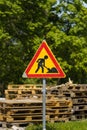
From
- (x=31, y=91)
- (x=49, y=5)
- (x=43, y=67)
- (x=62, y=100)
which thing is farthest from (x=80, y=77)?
(x=43, y=67)

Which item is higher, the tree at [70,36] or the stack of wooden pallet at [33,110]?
the stack of wooden pallet at [33,110]

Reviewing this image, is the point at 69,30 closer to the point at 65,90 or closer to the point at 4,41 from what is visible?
the point at 4,41

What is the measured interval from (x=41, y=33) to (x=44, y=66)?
99.1ft

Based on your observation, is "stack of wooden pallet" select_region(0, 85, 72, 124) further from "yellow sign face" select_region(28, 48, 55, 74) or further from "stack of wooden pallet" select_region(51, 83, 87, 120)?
"yellow sign face" select_region(28, 48, 55, 74)

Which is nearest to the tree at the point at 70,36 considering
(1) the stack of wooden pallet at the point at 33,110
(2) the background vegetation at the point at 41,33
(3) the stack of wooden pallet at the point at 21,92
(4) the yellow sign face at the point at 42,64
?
(2) the background vegetation at the point at 41,33

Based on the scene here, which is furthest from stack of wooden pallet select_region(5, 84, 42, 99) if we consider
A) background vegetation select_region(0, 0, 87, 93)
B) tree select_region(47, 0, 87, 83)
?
tree select_region(47, 0, 87, 83)

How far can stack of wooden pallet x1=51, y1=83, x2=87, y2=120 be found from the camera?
21.3 metres

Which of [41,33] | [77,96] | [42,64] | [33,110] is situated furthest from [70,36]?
[42,64]

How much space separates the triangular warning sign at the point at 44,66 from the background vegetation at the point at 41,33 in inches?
1102

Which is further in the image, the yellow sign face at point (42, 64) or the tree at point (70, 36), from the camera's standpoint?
the tree at point (70, 36)

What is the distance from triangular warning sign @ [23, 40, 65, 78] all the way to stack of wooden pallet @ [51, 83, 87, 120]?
33.7ft

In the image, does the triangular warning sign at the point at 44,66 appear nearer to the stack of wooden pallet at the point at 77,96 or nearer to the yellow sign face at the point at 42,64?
the yellow sign face at the point at 42,64

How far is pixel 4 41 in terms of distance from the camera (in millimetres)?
38875

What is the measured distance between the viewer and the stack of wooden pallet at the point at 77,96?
21.3m
